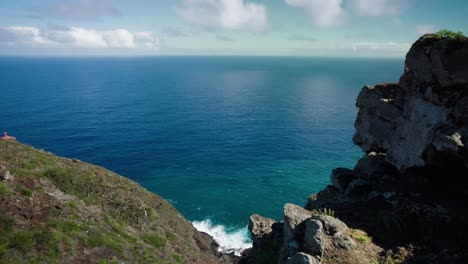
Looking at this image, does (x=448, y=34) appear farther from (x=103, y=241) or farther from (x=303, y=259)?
(x=103, y=241)

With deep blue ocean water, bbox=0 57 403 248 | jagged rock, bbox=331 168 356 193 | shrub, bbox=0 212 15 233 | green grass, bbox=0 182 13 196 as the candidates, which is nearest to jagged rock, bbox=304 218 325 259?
jagged rock, bbox=331 168 356 193

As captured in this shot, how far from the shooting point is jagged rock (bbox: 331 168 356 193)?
38281 millimetres

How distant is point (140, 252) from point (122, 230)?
3526mm

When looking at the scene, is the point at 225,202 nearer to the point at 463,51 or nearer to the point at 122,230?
the point at 122,230

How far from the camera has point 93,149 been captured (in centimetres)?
8588

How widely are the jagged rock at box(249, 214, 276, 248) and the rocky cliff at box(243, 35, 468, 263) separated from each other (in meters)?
0.15

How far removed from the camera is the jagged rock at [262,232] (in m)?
34.0

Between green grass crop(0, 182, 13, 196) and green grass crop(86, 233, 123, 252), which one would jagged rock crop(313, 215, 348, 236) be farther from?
green grass crop(0, 182, 13, 196)

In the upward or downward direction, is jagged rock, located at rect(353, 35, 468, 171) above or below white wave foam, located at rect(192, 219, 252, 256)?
above

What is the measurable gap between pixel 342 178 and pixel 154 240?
22.7 meters

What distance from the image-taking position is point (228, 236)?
5278cm

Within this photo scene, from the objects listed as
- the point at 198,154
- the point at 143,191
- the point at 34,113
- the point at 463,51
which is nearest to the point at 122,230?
the point at 143,191

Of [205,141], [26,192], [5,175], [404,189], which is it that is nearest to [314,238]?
[404,189]

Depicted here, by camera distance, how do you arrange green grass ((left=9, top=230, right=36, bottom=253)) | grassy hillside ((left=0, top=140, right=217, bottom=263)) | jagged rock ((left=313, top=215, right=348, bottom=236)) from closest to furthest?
jagged rock ((left=313, top=215, right=348, bottom=236)), green grass ((left=9, top=230, right=36, bottom=253)), grassy hillside ((left=0, top=140, right=217, bottom=263))
